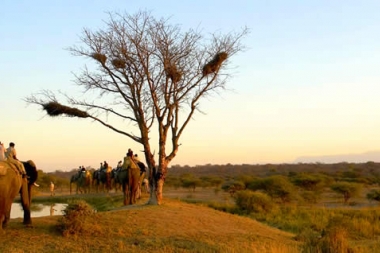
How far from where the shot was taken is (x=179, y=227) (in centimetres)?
1572

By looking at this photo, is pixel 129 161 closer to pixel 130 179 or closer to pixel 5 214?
pixel 130 179

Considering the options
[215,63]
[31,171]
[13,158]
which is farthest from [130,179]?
[13,158]

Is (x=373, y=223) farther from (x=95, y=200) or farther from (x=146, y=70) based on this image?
(x=95, y=200)

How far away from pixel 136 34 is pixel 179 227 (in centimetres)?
859

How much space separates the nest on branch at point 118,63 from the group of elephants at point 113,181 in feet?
14.5

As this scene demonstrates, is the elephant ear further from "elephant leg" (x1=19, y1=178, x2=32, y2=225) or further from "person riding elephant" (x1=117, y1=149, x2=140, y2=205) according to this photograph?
"person riding elephant" (x1=117, y1=149, x2=140, y2=205)

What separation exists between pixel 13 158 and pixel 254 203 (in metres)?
13.9

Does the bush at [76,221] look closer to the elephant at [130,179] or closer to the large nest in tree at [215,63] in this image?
the elephant at [130,179]

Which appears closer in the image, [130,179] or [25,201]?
[25,201]

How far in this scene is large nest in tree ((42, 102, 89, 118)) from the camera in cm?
2139

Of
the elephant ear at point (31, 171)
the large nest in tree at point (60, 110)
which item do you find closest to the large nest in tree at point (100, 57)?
the large nest in tree at point (60, 110)

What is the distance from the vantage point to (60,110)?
21.4 meters

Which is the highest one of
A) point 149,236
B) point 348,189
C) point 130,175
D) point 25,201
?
point 130,175

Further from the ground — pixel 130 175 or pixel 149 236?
pixel 130 175
